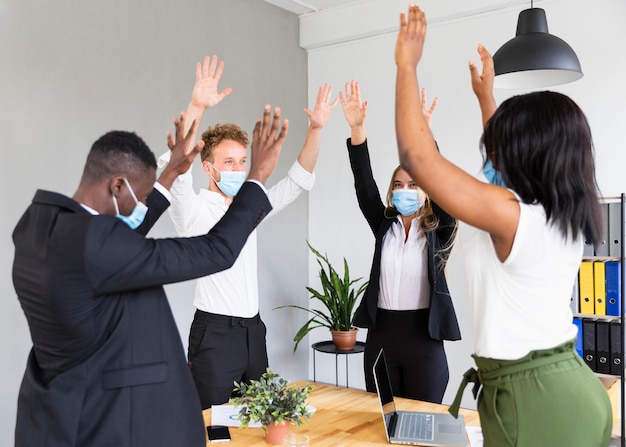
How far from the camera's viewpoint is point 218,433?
1947 millimetres

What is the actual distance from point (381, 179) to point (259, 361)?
94.2 inches

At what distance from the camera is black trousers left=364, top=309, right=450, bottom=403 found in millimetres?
2662

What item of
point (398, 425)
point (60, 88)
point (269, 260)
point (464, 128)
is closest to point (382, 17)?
point (464, 128)

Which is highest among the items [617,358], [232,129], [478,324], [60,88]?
[60,88]

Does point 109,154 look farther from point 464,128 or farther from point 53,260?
point 464,128

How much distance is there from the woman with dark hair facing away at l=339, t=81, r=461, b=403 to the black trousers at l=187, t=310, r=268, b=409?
1.59ft

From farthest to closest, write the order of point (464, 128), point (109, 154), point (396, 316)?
point (464, 128)
point (396, 316)
point (109, 154)

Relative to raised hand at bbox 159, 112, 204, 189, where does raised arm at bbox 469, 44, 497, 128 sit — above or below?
above

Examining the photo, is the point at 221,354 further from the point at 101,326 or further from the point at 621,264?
the point at 621,264

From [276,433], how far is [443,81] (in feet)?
10.8

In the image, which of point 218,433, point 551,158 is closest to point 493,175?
point 551,158

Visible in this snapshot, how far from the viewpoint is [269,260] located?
4.87 metres

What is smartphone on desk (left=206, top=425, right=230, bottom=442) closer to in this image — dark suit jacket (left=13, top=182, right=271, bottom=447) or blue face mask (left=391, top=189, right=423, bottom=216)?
dark suit jacket (left=13, top=182, right=271, bottom=447)

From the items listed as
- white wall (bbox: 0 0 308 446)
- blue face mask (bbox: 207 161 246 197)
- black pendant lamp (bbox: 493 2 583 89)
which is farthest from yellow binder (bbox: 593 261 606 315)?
white wall (bbox: 0 0 308 446)
